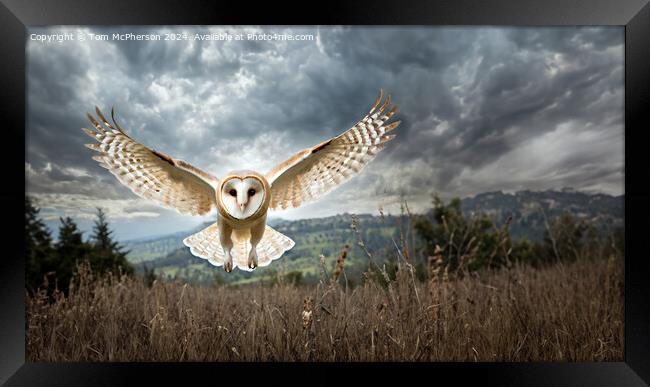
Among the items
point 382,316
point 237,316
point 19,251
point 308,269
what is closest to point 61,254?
point 19,251

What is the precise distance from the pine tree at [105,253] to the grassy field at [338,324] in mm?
152

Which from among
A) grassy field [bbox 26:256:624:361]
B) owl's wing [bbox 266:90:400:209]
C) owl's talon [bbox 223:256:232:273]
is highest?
owl's wing [bbox 266:90:400:209]

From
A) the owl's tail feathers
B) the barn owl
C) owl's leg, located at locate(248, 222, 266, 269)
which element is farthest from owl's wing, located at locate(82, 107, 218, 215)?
owl's leg, located at locate(248, 222, 266, 269)

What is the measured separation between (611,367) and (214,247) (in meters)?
2.83

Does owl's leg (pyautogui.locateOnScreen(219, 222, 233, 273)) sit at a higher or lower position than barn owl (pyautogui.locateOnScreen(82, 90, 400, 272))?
lower

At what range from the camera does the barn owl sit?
2.61 metres

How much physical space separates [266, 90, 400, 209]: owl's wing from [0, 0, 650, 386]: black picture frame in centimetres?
67

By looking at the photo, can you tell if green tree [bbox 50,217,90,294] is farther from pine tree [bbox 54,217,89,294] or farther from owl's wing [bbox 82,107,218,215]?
owl's wing [bbox 82,107,218,215]

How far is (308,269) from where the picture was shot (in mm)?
3076
